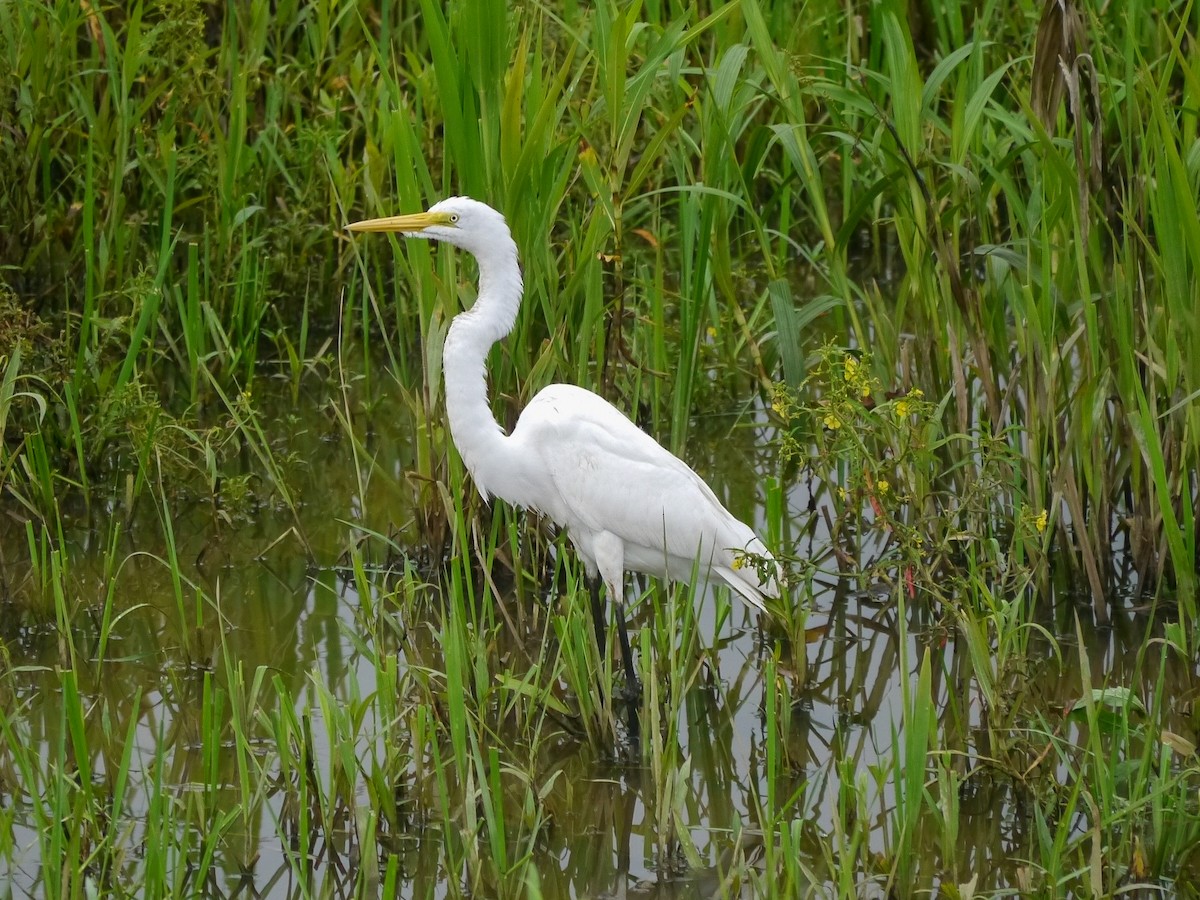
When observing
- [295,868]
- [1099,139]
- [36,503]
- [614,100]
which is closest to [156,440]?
[36,503]

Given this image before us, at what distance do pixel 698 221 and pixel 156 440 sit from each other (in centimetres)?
167

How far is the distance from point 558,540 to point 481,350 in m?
0.80

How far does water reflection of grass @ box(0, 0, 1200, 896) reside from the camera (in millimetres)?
3184

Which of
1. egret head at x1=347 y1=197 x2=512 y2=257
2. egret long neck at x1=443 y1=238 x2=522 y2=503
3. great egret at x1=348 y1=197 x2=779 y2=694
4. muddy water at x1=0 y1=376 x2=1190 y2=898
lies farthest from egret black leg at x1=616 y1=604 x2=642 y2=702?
egret head at x1=347 y1=197 x2=512 y2=257

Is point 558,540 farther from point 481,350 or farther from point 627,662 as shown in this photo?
point 481,350

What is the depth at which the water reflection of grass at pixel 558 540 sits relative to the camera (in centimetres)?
318

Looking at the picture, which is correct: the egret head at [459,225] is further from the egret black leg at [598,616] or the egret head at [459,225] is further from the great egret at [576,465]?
the egret black leg at [598,616]

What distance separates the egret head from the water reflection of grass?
279 millimetres

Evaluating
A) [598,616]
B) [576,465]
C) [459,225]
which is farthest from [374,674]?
[459,225]

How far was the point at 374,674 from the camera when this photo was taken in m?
4.19

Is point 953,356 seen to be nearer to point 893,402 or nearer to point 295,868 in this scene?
point 893,402

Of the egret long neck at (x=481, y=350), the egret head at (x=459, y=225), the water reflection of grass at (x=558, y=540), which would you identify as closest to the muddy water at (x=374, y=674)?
the water reflection of grass at (x=558, y=540)

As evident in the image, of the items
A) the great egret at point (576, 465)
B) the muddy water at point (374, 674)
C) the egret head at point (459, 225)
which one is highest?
the egret head at point (459, 225)

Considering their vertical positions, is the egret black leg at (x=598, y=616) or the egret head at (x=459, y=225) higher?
the egret head at (x=459, y=225)
